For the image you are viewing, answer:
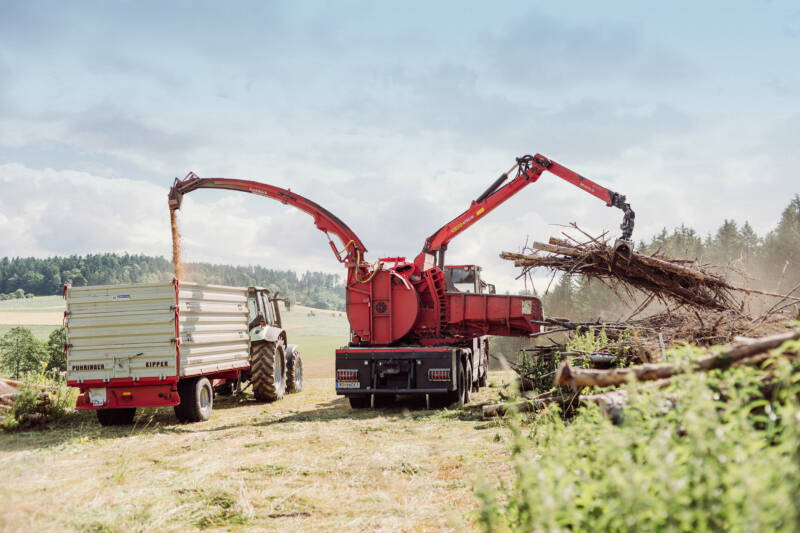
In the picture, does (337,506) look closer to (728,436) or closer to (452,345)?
(728,436)

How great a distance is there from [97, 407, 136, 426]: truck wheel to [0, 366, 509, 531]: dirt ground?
0.60 feet

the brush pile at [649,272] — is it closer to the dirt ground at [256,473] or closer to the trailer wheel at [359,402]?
the dirt ground at [256,473]

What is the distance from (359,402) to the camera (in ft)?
39.4

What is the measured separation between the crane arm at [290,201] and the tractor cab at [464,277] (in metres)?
2.26

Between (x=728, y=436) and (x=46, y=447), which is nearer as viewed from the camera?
(x=728, y=436)

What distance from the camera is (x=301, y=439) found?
27.3 feet

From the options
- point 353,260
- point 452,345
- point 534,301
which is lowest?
point 452,345

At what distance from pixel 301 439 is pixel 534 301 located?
611cm

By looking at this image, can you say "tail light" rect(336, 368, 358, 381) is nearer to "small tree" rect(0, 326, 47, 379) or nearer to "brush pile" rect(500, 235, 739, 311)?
"brush pile" rect(500, 235, 739, 311)

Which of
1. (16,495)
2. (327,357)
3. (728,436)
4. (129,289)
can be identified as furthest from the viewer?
(327,357)

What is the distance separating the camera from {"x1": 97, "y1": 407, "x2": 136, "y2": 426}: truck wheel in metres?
10.1

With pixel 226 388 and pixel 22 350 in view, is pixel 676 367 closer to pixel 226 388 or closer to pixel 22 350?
pixel 226 388

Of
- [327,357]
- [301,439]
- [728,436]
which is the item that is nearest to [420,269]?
[301,439]

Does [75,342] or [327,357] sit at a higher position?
[75,342]
